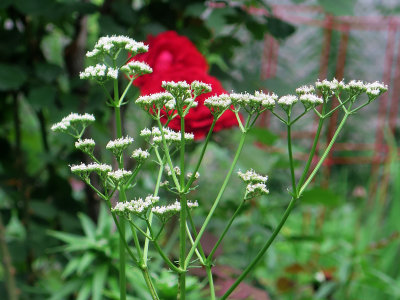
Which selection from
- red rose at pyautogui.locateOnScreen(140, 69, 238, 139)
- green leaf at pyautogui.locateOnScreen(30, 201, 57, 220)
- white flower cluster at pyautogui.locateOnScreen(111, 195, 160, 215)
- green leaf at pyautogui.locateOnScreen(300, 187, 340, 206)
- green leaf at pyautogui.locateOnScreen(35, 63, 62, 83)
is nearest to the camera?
white flower cluster at pyautogui.locateOnScreen(111, 195, 160, 215)

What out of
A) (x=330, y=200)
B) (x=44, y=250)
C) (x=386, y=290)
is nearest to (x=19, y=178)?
(x=44, y=250)

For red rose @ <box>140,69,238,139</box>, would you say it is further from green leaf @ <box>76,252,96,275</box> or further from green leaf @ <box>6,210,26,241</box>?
green leaf @ <box>6,210,26,241</box>

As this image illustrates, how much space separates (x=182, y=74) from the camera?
0.72m

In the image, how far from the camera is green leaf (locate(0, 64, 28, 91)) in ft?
3.14

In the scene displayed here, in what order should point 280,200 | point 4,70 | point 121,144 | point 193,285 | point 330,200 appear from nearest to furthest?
1. point 121,144
2. point 193,285
3. point 4,70
4. point 330,200
5. point 280,200

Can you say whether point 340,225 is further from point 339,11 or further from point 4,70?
point 4,70

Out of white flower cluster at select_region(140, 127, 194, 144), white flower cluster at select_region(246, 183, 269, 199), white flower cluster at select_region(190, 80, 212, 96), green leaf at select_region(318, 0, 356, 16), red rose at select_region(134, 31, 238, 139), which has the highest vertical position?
green leaf at select_region(318, 0, 356, 16)

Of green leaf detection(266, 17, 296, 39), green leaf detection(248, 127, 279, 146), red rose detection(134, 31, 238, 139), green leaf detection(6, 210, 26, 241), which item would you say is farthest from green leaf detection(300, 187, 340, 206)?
green leaf detection(6, 210, 26, 241)

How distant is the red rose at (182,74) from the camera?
24.7 inches

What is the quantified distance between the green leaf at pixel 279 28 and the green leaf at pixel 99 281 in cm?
49

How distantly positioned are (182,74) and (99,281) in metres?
0.34

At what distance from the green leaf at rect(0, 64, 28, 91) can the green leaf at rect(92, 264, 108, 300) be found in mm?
351

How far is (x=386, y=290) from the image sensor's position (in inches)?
49.4

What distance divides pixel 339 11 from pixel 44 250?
2.30 ft
